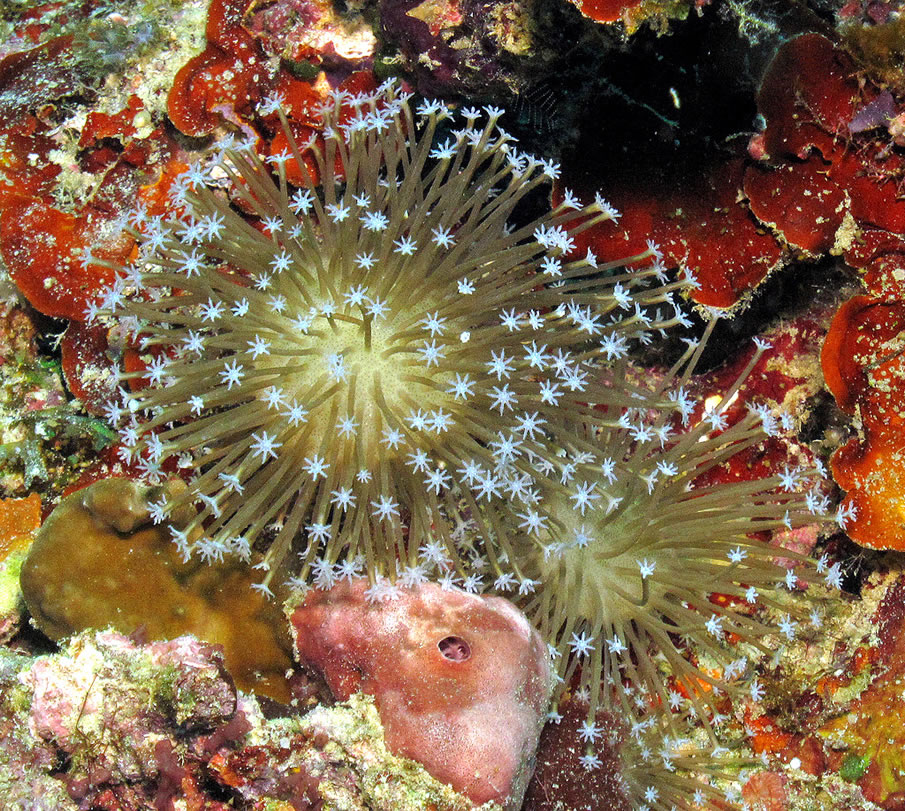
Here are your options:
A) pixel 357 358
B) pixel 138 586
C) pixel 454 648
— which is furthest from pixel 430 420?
pixel 138 586

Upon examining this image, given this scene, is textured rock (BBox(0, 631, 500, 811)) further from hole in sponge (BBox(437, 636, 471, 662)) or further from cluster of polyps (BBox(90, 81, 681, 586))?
cluster of polyps (BBox(90, 81, 681, 586))

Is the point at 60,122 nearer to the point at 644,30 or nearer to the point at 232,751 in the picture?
the point at 644,30

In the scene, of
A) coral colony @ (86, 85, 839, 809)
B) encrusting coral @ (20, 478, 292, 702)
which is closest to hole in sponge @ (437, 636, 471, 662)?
coral colony @ (86, 85, 839, 809)

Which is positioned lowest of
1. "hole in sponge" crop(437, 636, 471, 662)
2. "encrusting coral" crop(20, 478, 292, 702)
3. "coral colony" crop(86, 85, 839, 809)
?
"encrusting coral" crop(20, 478, 292, 702)

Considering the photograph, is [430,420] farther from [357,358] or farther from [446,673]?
[446,673]

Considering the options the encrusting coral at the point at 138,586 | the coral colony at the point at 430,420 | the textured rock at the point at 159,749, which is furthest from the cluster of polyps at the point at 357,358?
the textured rock at the point at 159,749

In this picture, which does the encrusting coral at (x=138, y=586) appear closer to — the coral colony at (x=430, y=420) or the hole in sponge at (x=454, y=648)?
the coral colony at (x=430, y=420)
